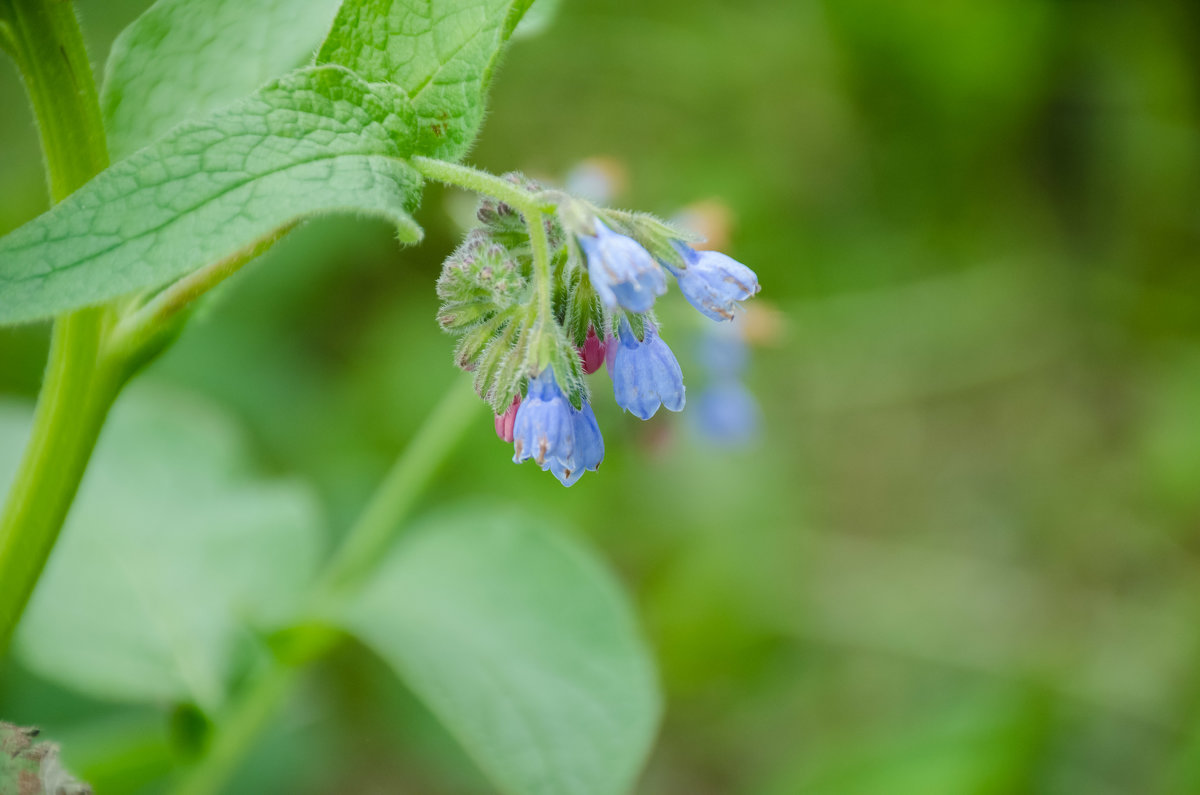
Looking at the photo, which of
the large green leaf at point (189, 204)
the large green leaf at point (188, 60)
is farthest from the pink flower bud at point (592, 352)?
the large green leaf at point (188, 60)

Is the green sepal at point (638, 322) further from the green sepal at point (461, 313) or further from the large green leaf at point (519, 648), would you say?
the large green leaf at point (519, 648)

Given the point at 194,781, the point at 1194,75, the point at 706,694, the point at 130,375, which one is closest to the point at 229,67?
the point at 130,375

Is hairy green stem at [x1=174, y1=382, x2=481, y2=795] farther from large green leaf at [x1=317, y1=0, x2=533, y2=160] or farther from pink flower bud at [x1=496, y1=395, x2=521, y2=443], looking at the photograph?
large green leaf at [x1=317, y1=0, x2=533, y2=160]

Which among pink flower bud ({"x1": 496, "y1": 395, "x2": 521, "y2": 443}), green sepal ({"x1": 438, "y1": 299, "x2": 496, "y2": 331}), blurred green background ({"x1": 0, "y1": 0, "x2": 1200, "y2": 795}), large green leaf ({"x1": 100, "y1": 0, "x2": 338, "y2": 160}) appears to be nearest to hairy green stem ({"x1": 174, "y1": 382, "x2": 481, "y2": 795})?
blurred green background ({"x1": 0, "y1": 0, "x2": 1200, "y2": 795})

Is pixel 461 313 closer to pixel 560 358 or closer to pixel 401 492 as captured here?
pixel 560 358

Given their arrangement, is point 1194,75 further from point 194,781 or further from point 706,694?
point 194,781

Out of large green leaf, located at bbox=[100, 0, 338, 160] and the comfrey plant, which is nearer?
the comfrey plant
